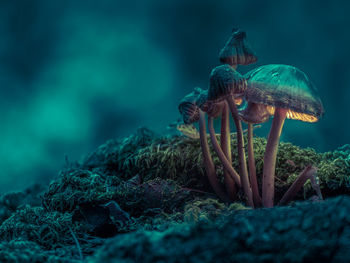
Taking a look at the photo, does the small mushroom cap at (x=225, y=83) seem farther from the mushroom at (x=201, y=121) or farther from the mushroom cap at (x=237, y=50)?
the mushroom at (x=201, y=121)

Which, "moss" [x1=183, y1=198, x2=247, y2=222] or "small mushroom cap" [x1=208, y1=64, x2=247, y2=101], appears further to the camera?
"small mushroom cap" [x1=208, y1=64, x2=247, y2=101]

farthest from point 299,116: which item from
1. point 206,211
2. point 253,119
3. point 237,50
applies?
point 206,211

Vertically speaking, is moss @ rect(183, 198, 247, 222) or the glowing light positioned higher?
the glowing light

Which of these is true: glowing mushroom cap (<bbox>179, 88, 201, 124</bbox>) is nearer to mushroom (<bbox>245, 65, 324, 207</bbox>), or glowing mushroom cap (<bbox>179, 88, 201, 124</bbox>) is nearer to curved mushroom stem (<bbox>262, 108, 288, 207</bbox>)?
mushroom (<bbox>245, 65, 324, 207</bbox>)

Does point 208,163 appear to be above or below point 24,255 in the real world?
above

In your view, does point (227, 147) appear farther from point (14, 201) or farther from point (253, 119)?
point (14, 201)

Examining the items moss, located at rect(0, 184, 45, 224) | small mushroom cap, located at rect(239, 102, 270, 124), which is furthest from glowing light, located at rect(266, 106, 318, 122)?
moss, located at rect(0, 184, 45, 224)

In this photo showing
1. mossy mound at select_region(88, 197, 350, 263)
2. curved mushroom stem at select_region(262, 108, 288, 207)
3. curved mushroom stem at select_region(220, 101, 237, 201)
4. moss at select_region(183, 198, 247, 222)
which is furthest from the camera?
curved mushroom stem at select_region(220, 101, 237, 201)

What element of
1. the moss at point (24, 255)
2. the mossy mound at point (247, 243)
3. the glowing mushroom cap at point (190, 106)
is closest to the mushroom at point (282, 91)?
the glowing mushroom cap at point (190, 106)
